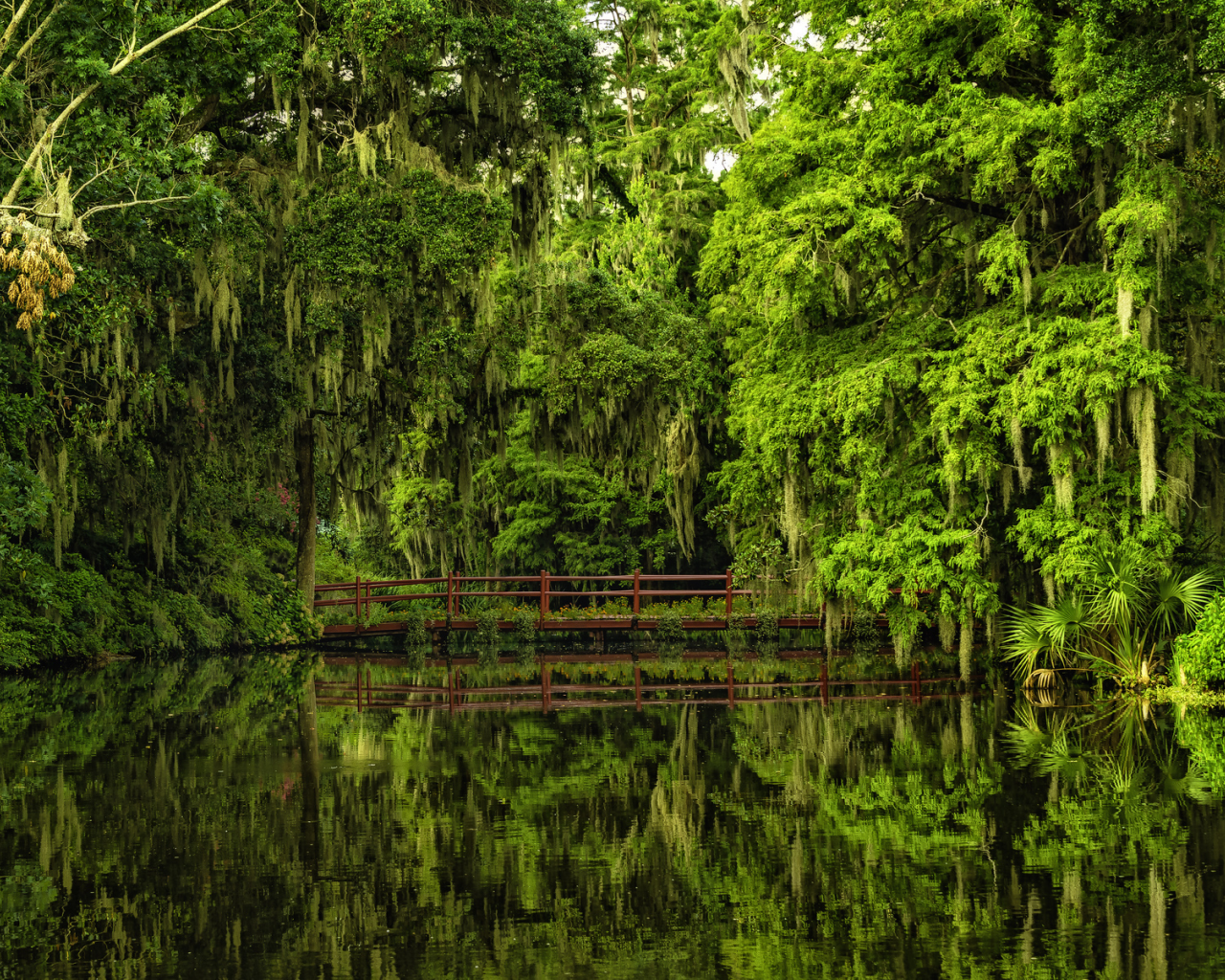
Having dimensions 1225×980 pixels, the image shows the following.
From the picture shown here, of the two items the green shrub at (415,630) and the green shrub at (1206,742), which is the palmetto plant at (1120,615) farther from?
the green shrub at (415,630)

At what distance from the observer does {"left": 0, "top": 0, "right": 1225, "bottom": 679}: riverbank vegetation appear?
1761cm

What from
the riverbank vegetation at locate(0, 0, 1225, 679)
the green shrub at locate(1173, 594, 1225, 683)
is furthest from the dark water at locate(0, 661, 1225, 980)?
the riverbank vegetation at locate(0, 0, 1225, 679)

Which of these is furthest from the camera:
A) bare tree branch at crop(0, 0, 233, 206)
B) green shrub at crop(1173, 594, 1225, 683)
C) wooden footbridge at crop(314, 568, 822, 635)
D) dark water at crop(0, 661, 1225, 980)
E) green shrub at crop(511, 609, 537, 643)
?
green shrub at crop(511, 609, 537, 643)

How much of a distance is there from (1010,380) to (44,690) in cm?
1458

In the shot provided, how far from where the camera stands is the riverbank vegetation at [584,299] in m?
17.6

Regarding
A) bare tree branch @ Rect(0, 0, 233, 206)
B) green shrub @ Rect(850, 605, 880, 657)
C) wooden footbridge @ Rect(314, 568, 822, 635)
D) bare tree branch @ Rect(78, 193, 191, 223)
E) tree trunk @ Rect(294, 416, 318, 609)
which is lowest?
green shrub @ Rect(850, 605, 880, 657)

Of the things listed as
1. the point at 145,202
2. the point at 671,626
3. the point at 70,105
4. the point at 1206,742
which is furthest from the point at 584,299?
the point at 1206,742

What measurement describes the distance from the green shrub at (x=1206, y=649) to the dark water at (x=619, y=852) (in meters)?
1.60

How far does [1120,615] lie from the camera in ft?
58.4

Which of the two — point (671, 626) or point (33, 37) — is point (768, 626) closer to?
point (671, 626)

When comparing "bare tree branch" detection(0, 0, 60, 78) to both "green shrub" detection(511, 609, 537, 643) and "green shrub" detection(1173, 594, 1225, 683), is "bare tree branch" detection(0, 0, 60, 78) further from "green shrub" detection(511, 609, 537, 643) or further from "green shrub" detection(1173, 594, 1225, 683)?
"green shrub" detection(511, 609, 537, 643)

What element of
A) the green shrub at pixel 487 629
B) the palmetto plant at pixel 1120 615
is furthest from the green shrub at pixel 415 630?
the palmetto plant at pixel 1120 615

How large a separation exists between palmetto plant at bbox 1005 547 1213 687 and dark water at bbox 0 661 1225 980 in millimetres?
2698

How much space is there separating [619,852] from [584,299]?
18.3 m
